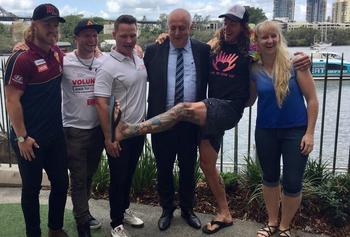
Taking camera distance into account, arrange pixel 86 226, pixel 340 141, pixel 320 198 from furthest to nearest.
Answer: pixel 340 141
pixel 320 198
pixel 86 226

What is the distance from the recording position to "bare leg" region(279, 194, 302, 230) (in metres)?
3.65

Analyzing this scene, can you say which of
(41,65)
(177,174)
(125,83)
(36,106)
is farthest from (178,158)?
(41,65)

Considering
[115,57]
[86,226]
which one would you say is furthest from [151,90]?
[86,226]

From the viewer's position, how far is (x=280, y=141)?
3.57 metres

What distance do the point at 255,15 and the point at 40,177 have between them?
2457 mm

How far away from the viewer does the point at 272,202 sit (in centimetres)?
384

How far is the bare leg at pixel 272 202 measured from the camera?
12.5ft

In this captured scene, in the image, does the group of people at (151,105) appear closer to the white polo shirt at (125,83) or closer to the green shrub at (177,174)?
the white polo shirt at (125,83)

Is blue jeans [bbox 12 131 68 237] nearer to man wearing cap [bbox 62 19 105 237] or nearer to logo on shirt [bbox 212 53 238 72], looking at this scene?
man wearing cap [bbox 62 19 105 237]

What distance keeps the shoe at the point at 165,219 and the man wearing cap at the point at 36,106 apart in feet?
3.80

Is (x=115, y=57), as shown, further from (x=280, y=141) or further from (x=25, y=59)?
(x=280, y=141)

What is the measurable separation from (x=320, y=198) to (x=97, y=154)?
2.27m

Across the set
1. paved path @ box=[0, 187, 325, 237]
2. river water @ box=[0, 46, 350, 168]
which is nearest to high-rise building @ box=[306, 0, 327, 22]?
river water @ box=[0, 46, 350, 168]

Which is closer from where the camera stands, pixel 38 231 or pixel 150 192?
pixel 38 231
